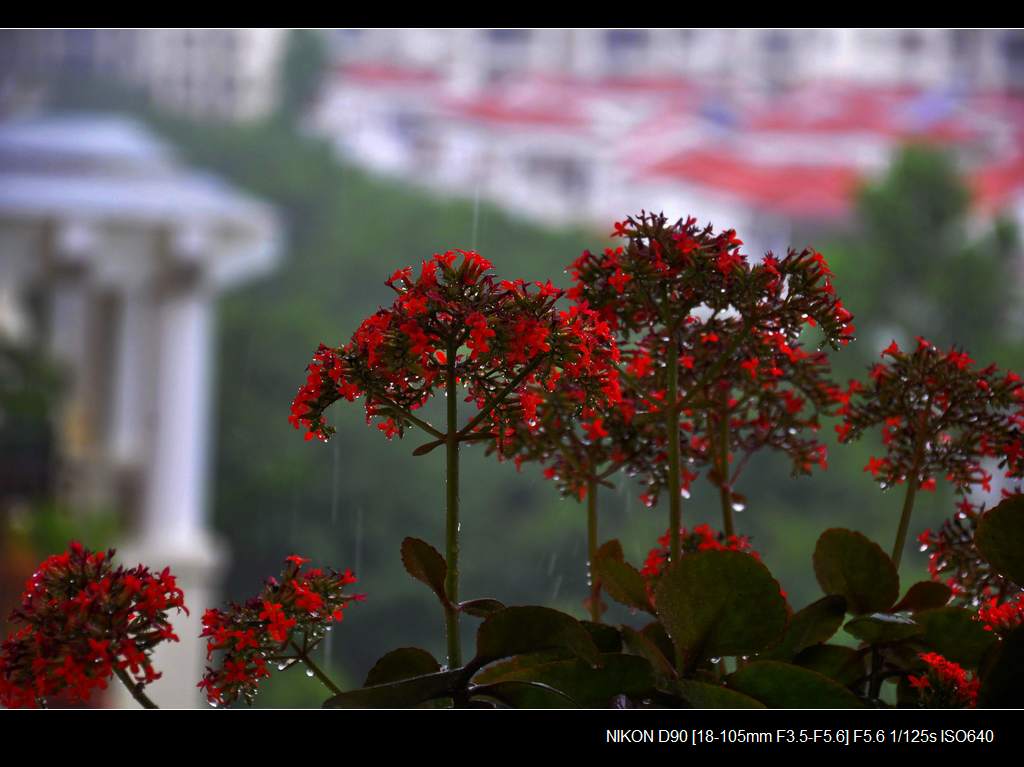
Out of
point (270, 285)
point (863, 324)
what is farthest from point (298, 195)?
point (863, 324)

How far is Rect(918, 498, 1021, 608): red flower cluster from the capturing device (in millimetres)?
509

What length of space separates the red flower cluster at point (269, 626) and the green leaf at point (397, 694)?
0.16ft

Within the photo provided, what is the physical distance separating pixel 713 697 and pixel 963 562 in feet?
0.64

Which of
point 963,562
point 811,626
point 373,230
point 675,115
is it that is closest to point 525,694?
point 811,626

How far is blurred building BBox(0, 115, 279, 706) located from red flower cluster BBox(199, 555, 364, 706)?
4703 millimetres

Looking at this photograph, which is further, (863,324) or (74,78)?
(74,78)

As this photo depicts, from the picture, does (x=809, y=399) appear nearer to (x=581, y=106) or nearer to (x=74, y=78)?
(x=581, y=106)

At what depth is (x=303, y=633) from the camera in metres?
0.43

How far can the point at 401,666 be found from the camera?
44cm

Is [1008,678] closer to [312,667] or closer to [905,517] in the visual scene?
[905,517]

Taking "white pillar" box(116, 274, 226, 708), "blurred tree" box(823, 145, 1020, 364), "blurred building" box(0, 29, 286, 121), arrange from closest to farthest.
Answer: "white pillar" box(116, 274, 226, 708) → "blurred tree" box(823, 145, 1020, 364) → "blurred building" box(0, 29, 286, 121)

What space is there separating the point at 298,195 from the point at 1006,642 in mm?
20536

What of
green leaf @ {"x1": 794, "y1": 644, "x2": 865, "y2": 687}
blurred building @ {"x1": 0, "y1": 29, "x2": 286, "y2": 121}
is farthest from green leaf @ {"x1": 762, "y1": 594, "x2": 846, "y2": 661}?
blurred building @ {"x1": 0, "y1": 29, "x2": 286, "y2": 121}

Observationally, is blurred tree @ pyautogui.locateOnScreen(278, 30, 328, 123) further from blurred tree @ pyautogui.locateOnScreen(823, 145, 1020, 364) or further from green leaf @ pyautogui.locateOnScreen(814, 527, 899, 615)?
green leaf @ pyautogui.locateOnScreen(814, 527, 899, 615)
